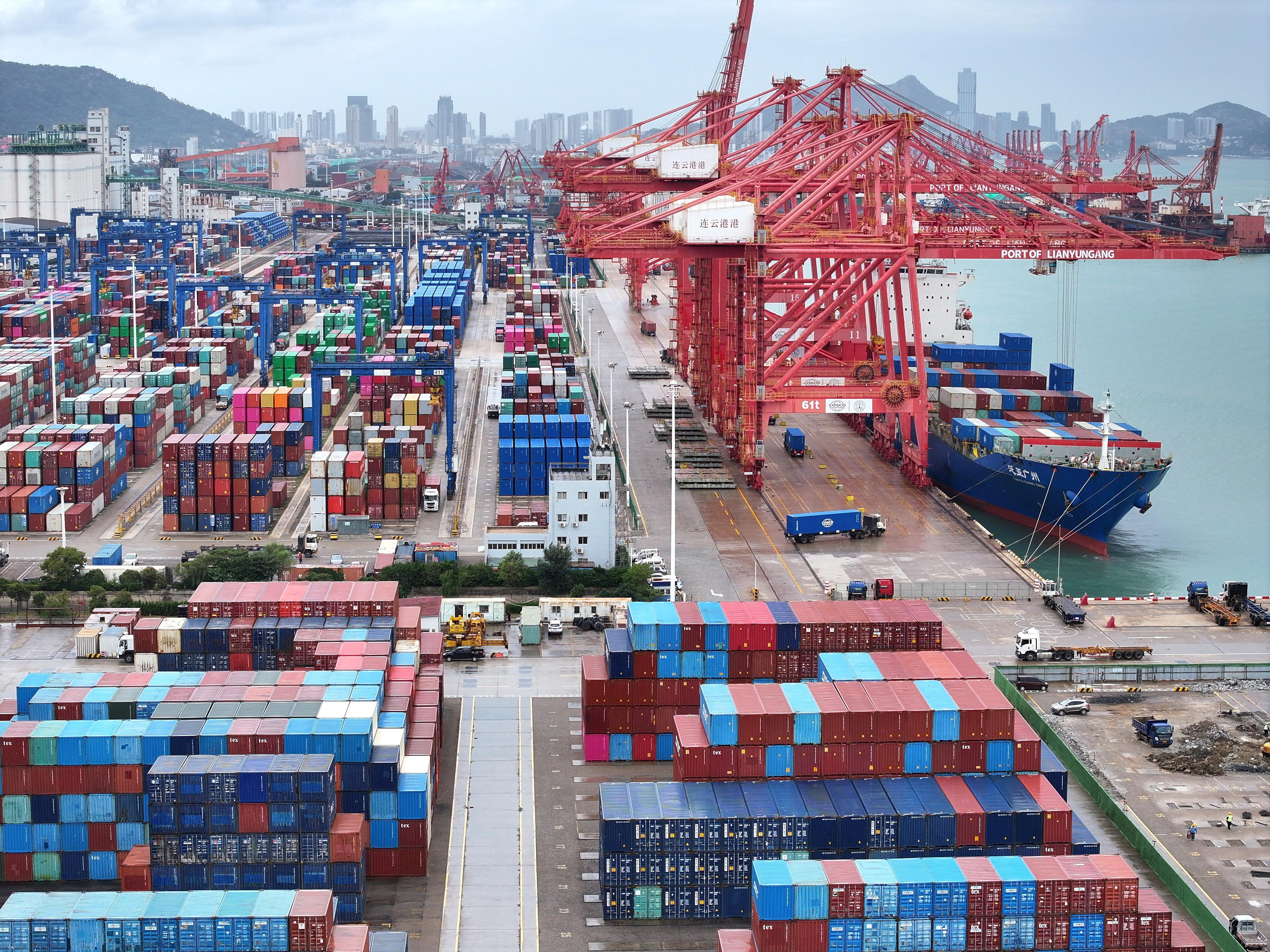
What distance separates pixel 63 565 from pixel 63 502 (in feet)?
29.0

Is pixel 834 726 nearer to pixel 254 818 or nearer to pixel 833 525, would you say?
pixel 254 818

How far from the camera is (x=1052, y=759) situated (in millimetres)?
Answer: 38250

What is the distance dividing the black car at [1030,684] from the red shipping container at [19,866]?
87.2 ft

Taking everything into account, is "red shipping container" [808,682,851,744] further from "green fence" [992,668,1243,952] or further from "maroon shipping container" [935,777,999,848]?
"green fence" [992,668,1243,952]

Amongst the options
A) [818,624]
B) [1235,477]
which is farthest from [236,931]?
[1235,477]

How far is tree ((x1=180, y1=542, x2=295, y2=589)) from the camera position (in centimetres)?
5522

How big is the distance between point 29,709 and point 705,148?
58385mm

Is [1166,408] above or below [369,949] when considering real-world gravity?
above

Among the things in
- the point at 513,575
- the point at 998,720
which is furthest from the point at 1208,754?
the point at 513,575

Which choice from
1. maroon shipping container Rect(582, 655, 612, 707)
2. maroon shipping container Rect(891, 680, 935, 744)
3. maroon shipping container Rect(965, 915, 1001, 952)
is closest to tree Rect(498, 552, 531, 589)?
maroon shipping container Rect(582, 655, 612, 707)

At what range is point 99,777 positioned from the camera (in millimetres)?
35156

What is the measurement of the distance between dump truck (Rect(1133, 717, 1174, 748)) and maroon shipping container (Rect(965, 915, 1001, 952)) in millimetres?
13901

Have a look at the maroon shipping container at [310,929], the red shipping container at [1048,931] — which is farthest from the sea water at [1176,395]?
the maroon shipping container at [310,929]

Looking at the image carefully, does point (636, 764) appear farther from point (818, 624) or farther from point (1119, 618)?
point (1119, 618)
